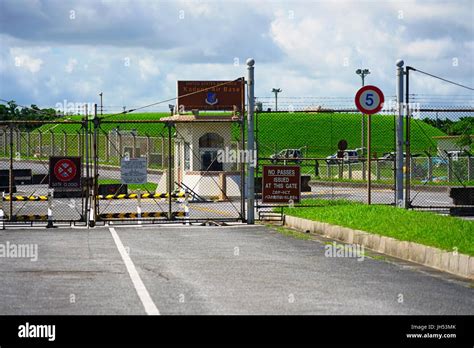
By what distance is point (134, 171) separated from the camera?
92.2 ft

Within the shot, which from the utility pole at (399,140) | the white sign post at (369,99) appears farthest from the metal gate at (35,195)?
the utility pole at (399,140)

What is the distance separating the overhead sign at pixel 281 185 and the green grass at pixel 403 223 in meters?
0.47

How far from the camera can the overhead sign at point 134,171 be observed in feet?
91.8

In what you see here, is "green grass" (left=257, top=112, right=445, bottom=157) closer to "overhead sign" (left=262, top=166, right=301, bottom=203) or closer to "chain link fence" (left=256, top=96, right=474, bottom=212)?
"chain link fence" (left=256, top=96, right=474, bottom=212)

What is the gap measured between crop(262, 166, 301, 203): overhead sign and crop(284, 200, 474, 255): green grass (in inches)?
18.5

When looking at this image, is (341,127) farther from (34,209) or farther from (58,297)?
(58,297)

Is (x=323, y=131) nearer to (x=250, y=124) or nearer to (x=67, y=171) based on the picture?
(x=250, y=124)

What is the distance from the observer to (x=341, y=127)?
5128 inches

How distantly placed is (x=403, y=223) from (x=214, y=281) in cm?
807

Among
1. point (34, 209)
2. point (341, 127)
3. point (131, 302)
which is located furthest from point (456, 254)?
point (341, 127)

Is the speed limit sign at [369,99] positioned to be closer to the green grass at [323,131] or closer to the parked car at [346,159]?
the parked car at [346,159]

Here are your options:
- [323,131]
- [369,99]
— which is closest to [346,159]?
[369,99]
